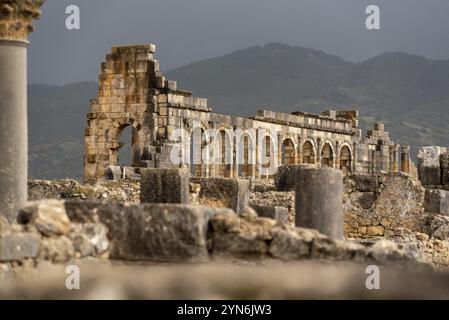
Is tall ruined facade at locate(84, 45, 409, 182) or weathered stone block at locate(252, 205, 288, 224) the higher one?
tall ruined facade at locate(84, 45, 409, 182)

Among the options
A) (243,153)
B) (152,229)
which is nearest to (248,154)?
(243,153)

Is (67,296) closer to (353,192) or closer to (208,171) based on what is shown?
(353,192)

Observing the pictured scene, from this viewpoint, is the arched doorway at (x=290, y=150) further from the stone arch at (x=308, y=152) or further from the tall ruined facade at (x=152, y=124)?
the tall ruined facade at (x=152, y=124)

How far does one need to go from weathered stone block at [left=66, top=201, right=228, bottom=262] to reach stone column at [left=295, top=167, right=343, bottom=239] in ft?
13.2

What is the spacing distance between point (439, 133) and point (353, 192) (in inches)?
4549

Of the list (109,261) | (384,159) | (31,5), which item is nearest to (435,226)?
(31,5)

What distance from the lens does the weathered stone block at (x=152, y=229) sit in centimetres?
997

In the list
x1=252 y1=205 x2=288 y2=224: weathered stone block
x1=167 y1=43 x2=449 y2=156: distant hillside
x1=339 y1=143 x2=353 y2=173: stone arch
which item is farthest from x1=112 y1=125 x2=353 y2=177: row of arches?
x1=167 y1=43 x2=449 y2=156: distant hillside

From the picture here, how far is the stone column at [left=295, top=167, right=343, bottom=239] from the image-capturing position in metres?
14.0

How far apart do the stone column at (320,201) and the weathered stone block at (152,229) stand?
402 centimetres

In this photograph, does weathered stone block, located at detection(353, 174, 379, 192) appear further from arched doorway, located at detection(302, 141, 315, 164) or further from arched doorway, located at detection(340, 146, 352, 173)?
arched doorway, located at detection(340, 146, 352, 173)

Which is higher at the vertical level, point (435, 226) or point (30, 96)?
point (30, 96)

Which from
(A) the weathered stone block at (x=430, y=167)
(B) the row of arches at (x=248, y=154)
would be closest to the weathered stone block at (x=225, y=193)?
(A) the weathered stone block at (x=430, y=167)
